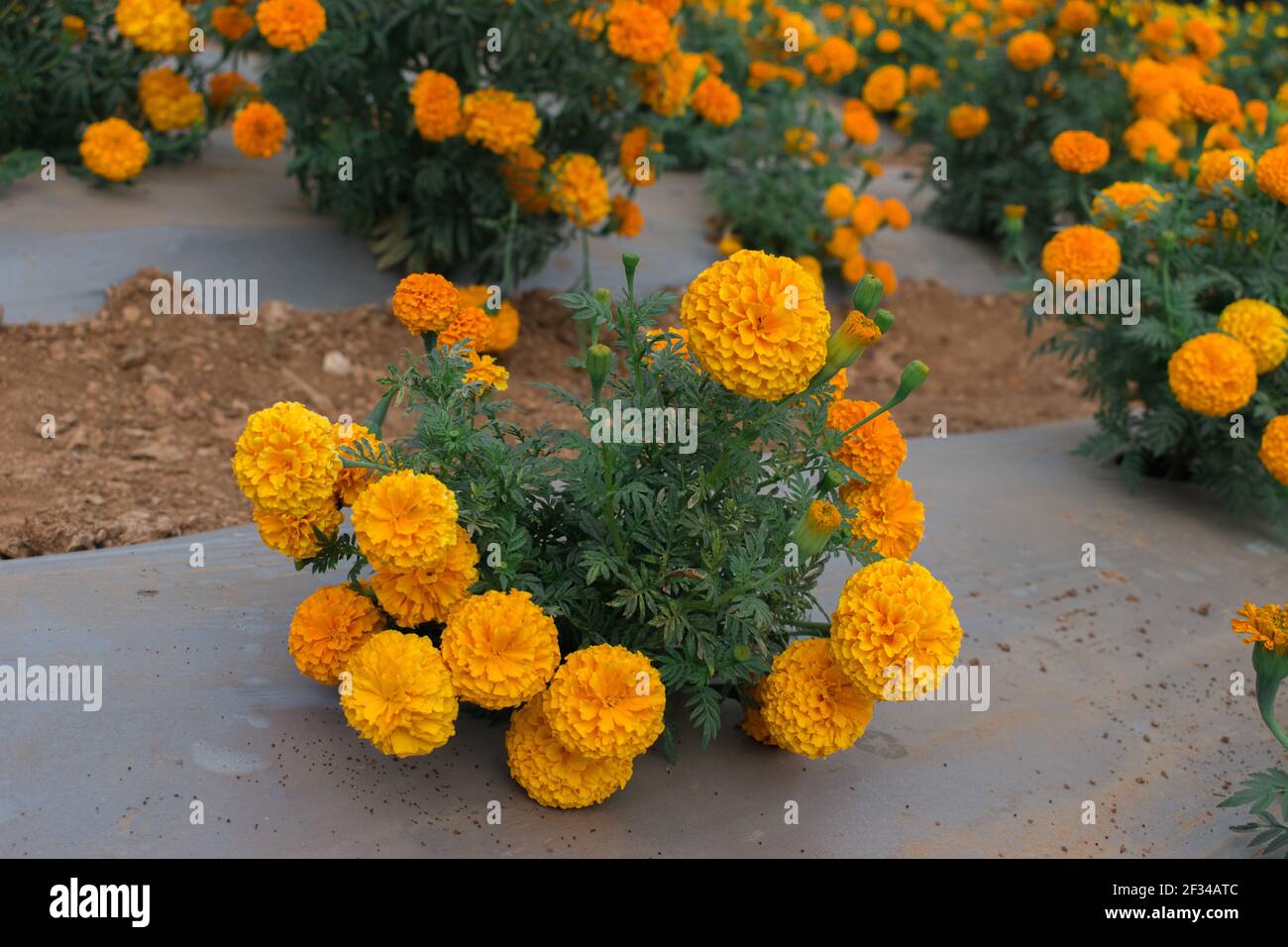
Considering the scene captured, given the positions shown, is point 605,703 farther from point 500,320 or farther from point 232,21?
point 232,21

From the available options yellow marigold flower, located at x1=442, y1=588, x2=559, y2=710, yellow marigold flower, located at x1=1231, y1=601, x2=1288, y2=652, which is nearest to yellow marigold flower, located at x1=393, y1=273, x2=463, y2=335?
yellow marigold flower, located at x1=442, y1=588, x2=559, y2=710

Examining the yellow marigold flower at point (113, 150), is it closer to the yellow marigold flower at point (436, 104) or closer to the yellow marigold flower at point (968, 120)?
the yellow marigold flower at point (436, 104)

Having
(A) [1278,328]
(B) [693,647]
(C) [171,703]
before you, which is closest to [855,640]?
(B) [693,647]

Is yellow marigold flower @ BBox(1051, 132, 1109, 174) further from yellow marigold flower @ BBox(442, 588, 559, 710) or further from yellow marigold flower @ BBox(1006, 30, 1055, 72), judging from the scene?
yellow marigold flower @ BBox(442, 588, 559, 710)

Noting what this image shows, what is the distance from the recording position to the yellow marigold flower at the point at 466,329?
2477mm

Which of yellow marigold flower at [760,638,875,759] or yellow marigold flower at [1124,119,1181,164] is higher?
yellow marigold flower at [1124,119,1181,164]

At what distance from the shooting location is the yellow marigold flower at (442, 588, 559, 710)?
6.93 ft

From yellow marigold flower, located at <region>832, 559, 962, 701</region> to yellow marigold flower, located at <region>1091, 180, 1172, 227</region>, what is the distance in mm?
2268

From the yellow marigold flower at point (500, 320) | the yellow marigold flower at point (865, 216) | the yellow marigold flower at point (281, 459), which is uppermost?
the yellow marigold flower at point (865, 216)

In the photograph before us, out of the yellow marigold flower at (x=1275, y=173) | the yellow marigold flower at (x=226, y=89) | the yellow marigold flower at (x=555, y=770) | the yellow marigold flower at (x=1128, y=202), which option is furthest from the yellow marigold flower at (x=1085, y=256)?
the yellow marigold flower at (x=226, y=89)

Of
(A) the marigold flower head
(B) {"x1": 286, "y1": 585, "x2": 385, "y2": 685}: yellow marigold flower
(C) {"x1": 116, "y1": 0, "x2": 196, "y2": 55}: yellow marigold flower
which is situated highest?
(C) {"x1": 116, "y1": 0, "x2": 196, "y2": 55}: yellow marigold flower

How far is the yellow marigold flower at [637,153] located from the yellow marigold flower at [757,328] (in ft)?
8.82

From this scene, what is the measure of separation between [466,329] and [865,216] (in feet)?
12.2

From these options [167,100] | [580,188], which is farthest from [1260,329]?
[167,100]
